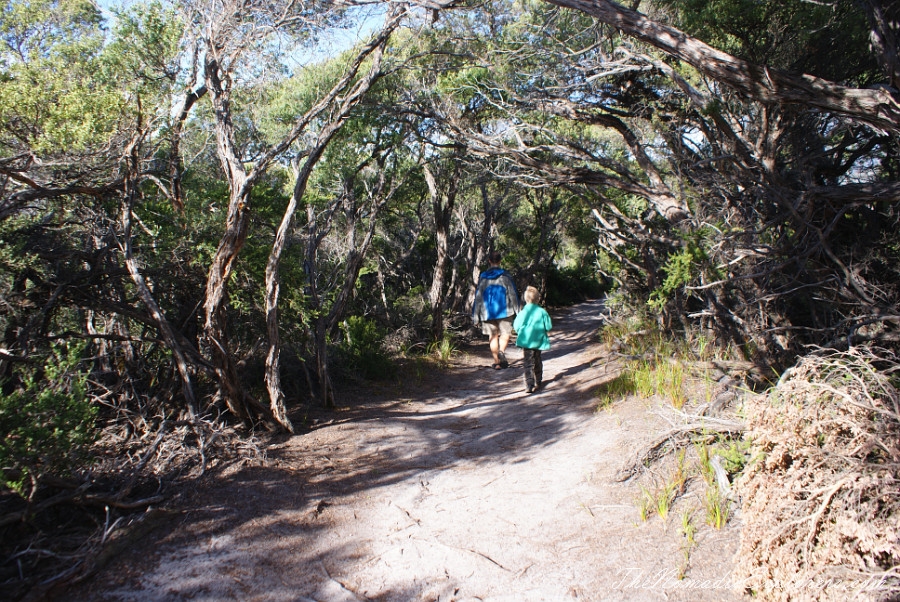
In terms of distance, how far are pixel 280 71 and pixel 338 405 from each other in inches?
156

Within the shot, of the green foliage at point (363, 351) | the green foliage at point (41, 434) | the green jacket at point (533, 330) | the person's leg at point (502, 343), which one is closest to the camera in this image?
the green foliage at point (41, 434)

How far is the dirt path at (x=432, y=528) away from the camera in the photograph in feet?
11.0

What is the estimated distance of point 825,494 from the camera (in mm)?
2869

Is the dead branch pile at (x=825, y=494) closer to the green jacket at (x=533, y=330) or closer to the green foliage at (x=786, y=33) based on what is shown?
the green foliage at (x=786, y=33)

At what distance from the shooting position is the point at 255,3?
5824 millimetres

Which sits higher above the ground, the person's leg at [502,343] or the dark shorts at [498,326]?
the dark shorts at [498,326]

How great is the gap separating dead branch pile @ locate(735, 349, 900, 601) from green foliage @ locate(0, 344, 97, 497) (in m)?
4.04

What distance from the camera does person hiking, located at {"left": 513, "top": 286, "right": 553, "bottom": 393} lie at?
7645 mm

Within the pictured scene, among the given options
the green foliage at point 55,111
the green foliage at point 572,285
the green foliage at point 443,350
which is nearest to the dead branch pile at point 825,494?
the green foliage at point 55,111

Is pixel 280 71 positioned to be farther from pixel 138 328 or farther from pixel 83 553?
pixel 83 553

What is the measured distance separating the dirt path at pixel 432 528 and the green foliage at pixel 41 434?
0.74 meters

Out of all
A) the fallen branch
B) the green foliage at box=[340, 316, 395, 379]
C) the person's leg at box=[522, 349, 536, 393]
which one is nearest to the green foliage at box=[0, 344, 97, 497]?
the fallen branch

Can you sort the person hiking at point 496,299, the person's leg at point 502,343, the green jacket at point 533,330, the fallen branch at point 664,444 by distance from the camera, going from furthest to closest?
the person's leg at point 502,343, the person hiking at point 496,299, the green jacket at point 533,330, the fallen branch at point 664,444

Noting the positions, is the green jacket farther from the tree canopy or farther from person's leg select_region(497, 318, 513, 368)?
the tree canopy
